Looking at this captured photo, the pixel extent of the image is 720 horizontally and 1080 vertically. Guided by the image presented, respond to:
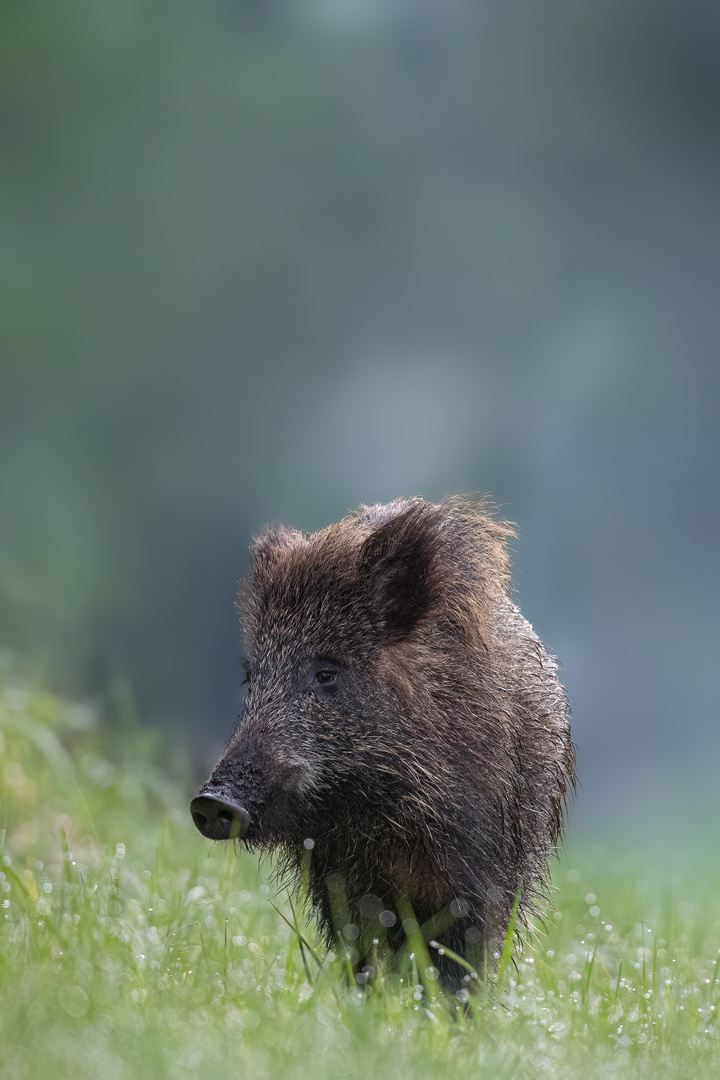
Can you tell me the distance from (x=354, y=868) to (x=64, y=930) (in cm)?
99

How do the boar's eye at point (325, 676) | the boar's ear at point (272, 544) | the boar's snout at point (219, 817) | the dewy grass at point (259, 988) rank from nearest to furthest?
1. the dewy grass at point (259, 988)
2. the boar's snout at point (219, 817)
3. the boar's eye at point (325, 676)
4. the boar's ear at point (272, 544)

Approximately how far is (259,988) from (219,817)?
Result: 21.6 inches

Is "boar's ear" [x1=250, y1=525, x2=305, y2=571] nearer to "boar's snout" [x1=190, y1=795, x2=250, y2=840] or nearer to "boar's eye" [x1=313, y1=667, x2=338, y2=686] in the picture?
"boar's eye" [x1=313, y1=667, x2=338, y2=686]

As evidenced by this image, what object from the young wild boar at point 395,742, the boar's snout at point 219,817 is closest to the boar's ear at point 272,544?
the young wild boar at point 395,742

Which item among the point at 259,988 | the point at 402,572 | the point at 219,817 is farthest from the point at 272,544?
the point at 259,988

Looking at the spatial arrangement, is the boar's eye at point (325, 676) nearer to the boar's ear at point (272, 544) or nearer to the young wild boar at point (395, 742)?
the young wild boar at point (395, 742)

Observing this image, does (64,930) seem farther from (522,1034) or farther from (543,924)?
(543,924)

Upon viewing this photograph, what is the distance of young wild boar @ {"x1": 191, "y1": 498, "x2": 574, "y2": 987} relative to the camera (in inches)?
141

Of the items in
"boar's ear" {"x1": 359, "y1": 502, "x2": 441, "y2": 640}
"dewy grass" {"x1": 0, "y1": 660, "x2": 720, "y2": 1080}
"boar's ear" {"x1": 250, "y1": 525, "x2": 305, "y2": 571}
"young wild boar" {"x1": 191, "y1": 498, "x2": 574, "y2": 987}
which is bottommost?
"dewy grass" {"x1": 0, "y1": 660, "x2": 720, "y2": 1080}

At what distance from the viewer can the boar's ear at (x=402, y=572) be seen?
12.3 feet

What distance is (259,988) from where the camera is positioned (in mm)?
2922

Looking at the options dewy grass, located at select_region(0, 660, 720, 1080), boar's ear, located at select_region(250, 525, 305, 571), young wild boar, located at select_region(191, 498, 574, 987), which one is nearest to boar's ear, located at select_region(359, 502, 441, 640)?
young wild boar, located at select_region(191, 498, 574, 987)

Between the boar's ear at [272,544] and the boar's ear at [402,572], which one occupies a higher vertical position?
the boar's ear at [272,544]

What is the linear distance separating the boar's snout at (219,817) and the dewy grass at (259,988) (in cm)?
32
